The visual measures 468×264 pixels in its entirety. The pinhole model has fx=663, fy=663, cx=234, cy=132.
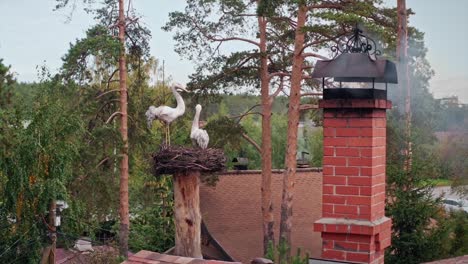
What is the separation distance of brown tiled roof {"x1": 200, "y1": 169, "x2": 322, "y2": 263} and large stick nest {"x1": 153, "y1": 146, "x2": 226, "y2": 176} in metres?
7.33

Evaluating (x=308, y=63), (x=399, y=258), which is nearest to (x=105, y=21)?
(x=308, y=63)

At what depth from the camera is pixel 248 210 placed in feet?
56.3

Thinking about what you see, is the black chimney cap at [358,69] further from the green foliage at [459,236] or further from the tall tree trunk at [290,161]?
the tall tree trunk at [290,161]

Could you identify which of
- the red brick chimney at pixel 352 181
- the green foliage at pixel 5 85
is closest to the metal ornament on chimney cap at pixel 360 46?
the red brick chimney at pixel 352 181

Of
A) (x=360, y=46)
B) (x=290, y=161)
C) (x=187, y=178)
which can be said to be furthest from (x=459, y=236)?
(x=360, y=46)

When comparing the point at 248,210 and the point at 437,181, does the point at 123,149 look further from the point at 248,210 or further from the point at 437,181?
the point at 437,181

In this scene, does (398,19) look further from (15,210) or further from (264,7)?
(15,210)

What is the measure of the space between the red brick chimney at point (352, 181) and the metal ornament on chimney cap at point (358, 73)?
0.08 m

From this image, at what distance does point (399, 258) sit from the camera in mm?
12883

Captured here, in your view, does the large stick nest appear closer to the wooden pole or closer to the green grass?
the wooden pole

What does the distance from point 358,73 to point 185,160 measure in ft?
12.9

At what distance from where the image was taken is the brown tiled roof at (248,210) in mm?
15906

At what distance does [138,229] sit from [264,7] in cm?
672

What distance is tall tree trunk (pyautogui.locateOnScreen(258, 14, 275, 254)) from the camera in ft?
53.3
